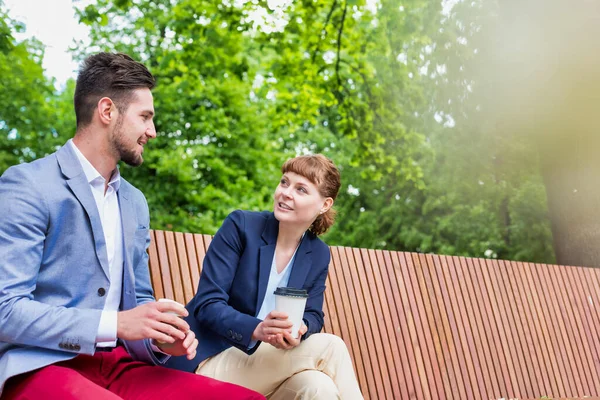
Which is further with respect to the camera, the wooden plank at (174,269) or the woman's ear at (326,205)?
the wooden plank at (174,269)

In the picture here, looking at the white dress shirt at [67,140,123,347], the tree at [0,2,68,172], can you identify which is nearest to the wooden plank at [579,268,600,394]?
the white dress shirt at [67,140,123,347]

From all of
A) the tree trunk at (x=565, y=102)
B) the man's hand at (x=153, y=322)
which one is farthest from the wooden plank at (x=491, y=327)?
the man's hand at (x=153, y=322)

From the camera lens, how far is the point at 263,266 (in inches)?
129

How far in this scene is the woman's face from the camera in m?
→ 3.38

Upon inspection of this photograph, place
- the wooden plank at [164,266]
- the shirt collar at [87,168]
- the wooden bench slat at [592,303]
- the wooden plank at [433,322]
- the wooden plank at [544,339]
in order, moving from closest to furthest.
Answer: the shirt collar at [87,168], the wooden plank at [164,266], the wooden plank at [433,322], the wooden plank at [544,339], the wooden bench slat at [592,303]

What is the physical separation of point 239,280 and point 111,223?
84cm

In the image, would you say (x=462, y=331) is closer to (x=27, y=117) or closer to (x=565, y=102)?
(x=565, y=102)

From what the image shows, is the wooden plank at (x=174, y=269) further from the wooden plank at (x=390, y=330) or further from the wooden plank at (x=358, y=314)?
the wooden plank at (x=390, y=330)

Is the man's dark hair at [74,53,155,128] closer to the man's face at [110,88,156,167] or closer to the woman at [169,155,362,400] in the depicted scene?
the man's face at [110,88,156,167]

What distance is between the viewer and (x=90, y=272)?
2.38 m

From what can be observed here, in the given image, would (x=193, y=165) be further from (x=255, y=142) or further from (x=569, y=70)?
(x=569, y=70)

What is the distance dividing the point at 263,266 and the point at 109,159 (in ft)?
3.31

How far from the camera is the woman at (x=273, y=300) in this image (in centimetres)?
294

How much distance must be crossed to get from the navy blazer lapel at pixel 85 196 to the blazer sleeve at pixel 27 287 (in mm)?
138
